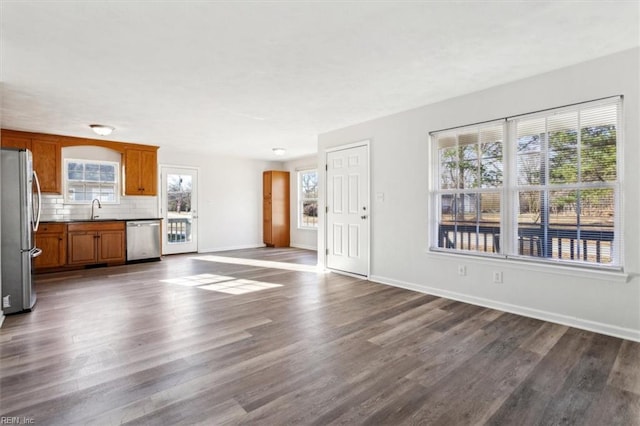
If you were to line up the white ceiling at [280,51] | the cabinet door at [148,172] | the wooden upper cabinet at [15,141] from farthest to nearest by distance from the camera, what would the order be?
1. the cabinet door at [148,172]
2. the wooden upper cabinet at [15,141]
3. the white ceiling at [280,51]

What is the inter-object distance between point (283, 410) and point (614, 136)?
3.48 metres

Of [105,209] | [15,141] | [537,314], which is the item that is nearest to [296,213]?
[105,209]

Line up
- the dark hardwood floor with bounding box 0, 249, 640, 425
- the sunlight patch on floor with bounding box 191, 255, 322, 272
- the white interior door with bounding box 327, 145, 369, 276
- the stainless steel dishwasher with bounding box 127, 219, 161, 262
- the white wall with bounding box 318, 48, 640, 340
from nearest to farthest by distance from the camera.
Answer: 1. the dark hardwood floor with bounding box 0, 249, 640, 425
2. the white wall with bounding box 318, 48, 640, 340
3. the white interior door with bounding box 327, 145, 369, 276
4. the sunlight patch on floor with bounding box 191, 255, 322, 272
5. the stainless steel dishwasher with bounding box 127, 219, 161, 262

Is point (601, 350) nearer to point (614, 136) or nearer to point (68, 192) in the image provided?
point (614, 136)

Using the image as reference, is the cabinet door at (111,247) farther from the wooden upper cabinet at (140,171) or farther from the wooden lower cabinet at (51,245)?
the wooden upper cabinet at (140,171)

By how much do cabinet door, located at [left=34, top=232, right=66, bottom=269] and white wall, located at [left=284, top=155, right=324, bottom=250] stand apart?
4.99 meters

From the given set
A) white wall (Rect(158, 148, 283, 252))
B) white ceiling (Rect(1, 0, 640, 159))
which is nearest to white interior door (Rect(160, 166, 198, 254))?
white wall (Rect(158, 148, 283, 252))

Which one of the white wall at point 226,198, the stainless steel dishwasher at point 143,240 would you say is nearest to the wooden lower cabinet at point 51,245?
the stainless steel dishwasher at point 143,240

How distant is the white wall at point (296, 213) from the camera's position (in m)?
8.51

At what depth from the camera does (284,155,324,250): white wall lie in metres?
8.51

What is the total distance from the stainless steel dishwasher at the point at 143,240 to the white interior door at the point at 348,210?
12.0 ft

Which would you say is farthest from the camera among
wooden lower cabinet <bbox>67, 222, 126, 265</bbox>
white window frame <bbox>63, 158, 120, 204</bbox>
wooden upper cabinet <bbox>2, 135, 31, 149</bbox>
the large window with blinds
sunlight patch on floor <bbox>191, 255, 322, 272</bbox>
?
white window frame <bbox>63, 158, 120, 204</bbox>

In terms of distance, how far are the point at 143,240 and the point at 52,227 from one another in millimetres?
1454

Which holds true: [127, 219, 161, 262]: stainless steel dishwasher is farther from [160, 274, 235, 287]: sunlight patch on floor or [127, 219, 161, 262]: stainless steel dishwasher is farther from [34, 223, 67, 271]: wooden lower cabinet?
[160, 274, 235, 287]: sunlight patch on floor
